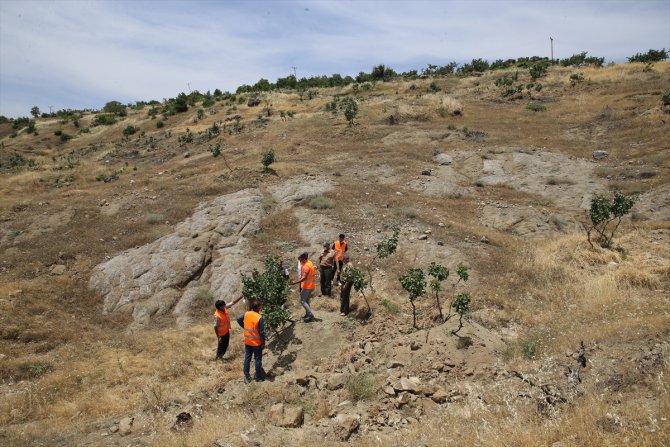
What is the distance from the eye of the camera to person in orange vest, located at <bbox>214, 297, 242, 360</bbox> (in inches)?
380

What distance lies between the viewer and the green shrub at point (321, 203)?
17156 millimetres

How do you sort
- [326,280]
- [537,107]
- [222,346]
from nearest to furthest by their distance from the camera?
[222,346] → [326,280] → [537,107]

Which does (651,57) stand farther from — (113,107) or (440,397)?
(113,107)

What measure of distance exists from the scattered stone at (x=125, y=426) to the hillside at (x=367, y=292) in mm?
34

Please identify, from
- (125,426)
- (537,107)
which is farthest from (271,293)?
(537,107)

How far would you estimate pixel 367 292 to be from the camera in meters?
11.9

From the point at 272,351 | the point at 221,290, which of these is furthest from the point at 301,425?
the point at 221,290

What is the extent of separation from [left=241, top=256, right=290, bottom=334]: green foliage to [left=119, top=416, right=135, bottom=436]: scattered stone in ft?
11.0

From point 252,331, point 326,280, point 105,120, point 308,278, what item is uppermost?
point 105,120

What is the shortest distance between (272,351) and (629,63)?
1867 inches

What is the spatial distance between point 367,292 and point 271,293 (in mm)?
3168

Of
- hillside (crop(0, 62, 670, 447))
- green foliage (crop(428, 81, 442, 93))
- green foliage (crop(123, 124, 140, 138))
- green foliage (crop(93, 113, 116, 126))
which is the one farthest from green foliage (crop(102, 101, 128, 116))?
green foliage (crop(428, 81, 442, 93))

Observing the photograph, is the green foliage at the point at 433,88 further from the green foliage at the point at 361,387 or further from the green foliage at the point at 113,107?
the green foliage at the point at 113,107

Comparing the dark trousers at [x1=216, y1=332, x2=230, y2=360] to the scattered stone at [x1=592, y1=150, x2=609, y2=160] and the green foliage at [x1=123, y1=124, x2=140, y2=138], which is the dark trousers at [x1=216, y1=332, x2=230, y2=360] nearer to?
the scattered stone at [x1=592, y1=150, x2=609, y2=160]
